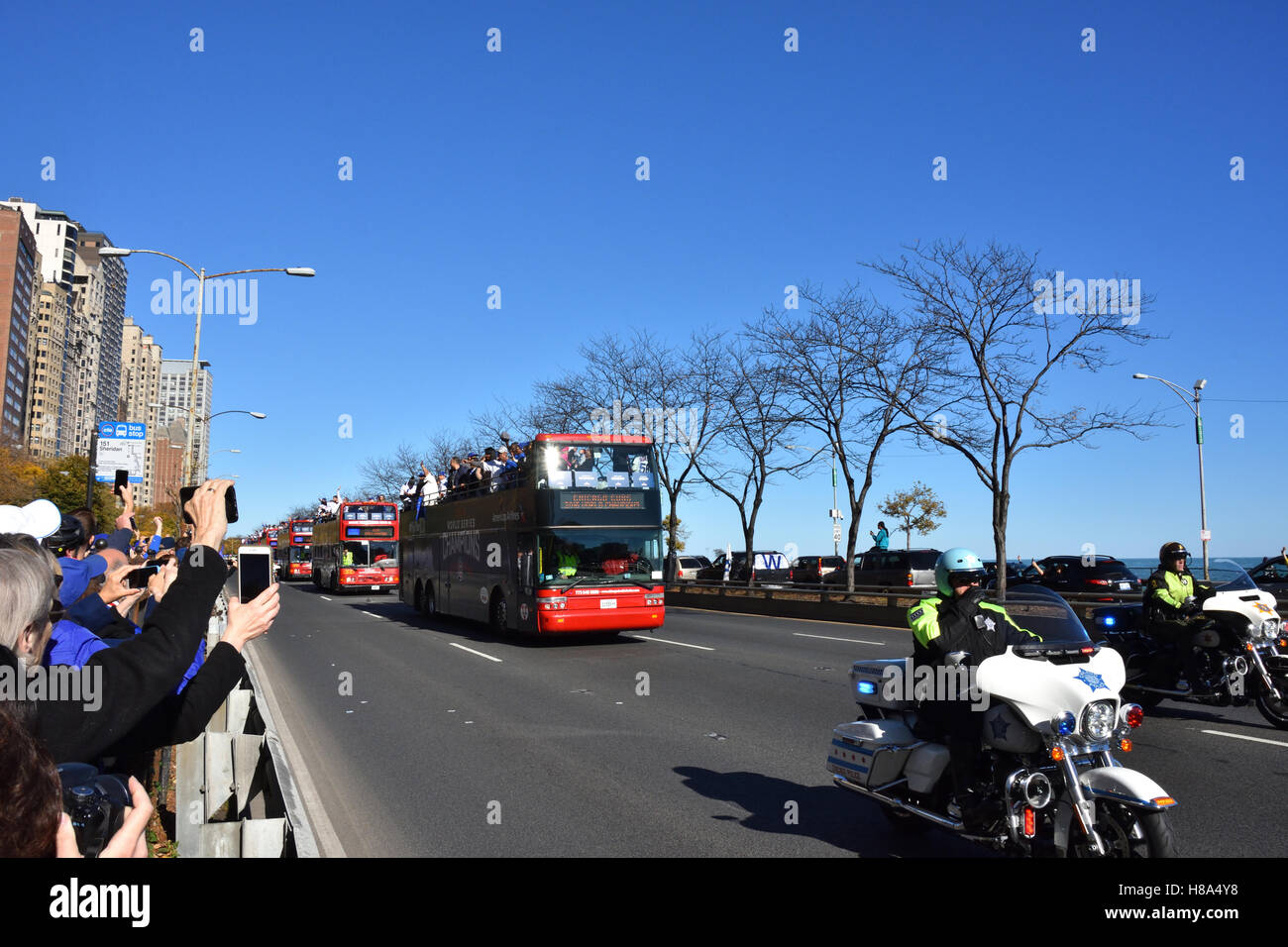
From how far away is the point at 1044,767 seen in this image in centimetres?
455

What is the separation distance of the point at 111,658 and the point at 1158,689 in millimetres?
9365

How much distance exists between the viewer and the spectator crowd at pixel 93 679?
181 cm

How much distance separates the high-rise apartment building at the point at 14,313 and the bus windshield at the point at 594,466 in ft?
397

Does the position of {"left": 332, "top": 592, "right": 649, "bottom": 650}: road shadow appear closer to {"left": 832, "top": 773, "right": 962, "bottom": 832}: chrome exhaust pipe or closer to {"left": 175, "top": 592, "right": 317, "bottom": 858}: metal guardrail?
{"left": 175, "top": 592, "right": 317, "bottom": 858}: metal guardrail

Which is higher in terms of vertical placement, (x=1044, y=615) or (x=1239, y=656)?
(x=1044, y=615)

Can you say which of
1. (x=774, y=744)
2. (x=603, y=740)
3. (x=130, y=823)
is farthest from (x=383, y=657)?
(x=130, y=823)

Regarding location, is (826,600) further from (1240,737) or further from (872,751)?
(872,751)

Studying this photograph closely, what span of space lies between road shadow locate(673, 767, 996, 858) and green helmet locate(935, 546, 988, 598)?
1519 mm

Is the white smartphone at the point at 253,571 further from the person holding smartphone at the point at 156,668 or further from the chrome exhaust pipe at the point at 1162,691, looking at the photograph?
the chrome exhaust pipe at the point at 1162,691

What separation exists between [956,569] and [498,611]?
15711 mm

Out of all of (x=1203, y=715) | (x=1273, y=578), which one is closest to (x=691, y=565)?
(x=1273, y=578)

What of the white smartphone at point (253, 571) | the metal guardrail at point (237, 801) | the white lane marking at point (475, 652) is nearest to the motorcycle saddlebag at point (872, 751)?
the metal guardrail at point (237, 801)

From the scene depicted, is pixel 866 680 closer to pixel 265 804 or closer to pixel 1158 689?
pixel 265 804

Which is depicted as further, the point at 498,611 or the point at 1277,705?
the point at 498,611
